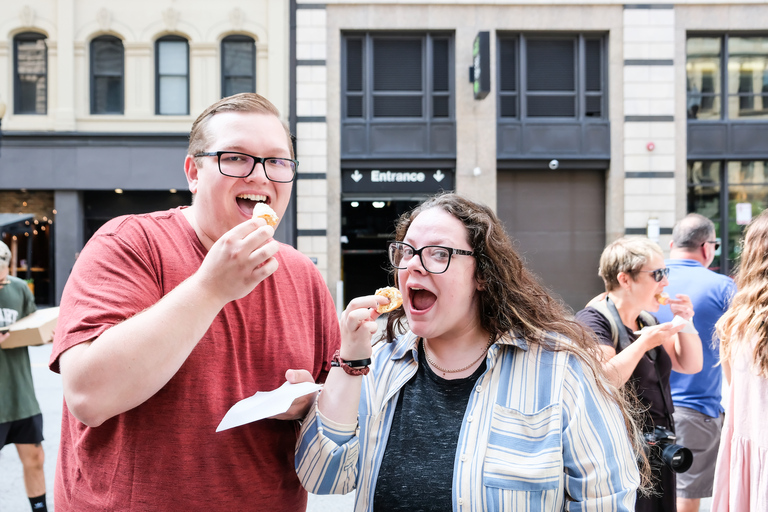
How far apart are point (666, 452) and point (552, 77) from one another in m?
14.6

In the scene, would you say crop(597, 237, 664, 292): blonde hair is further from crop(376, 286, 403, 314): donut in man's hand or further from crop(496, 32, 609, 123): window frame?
crop(496, 32, 609, 123): window frame

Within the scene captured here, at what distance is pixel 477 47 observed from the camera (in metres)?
15.1

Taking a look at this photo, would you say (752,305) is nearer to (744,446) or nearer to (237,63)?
(744,446)

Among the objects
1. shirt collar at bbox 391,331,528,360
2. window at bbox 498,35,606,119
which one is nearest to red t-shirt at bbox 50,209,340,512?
shirt collar at bbox 391,331,528,360

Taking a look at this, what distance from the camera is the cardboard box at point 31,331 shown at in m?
4.77

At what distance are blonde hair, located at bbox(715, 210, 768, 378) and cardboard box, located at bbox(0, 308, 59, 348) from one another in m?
4.86

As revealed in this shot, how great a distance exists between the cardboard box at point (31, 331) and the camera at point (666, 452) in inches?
177

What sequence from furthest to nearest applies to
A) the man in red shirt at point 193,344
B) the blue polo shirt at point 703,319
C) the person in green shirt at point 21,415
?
the person in green shirt at point 21,415 → the blue polo shirt at point 703,319 → the man in red shirt at point 193,344

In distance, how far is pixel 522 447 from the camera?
2.00 m

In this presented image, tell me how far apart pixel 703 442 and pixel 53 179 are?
16434mm

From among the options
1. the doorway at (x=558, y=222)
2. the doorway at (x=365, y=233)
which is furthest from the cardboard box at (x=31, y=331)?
the doorway at (x=558, y=222)

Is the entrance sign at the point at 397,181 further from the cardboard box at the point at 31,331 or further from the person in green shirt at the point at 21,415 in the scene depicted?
the cardboard box at the point at 31,331

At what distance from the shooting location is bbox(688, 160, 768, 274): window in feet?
52.6

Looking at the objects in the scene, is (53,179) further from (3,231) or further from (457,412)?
(457,412)
